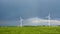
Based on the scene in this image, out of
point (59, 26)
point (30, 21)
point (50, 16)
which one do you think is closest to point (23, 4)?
point (30, 21)

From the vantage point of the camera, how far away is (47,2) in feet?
21.0

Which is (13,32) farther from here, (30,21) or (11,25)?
(30,21)

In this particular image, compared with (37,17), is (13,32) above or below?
below

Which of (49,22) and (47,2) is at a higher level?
(47,2)

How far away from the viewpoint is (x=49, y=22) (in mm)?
6410

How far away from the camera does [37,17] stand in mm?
6367

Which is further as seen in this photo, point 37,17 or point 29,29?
point 29,29

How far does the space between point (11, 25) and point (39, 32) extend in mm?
1200

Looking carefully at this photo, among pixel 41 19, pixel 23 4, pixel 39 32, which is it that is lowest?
pixel 39 32

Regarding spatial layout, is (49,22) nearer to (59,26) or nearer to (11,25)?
(59,26)

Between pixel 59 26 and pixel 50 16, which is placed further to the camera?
pixel 59 26

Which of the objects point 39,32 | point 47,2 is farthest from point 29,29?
point 47,2

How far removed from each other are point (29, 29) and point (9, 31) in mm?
863

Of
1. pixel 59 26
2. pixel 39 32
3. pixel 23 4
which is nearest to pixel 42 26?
pixel 39 32
